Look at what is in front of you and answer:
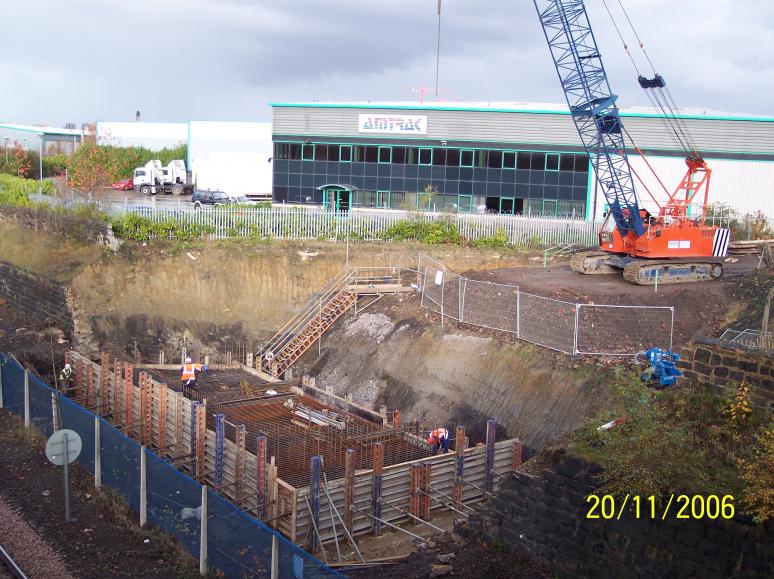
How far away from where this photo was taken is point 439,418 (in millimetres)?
21234

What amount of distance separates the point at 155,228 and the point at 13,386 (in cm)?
1418

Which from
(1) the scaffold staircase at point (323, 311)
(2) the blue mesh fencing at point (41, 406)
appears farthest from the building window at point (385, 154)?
(2) the blue mesh fencing at point (41, 406)

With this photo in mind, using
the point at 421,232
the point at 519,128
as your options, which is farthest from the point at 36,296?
the point at 519,128

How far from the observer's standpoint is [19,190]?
40812mm

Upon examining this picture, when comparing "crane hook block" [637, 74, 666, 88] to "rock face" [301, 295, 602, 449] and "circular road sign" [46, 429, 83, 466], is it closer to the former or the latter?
"rock face" [301, 295, 602, 449]

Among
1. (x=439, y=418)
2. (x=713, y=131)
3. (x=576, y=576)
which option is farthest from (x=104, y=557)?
(x=713, y=131)

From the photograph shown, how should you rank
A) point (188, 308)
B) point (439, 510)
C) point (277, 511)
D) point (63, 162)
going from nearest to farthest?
1. point (277, 511)
2. point (439, 510)
3. point (188, 308)
4. point (63, 162)

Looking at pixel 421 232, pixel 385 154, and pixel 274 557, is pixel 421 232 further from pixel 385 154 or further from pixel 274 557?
pixel 274 557

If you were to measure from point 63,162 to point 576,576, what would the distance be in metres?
70.5

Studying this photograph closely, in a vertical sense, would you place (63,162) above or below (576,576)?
above

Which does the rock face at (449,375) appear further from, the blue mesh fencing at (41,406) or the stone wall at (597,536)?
the blue mesh fencing at (41,406)

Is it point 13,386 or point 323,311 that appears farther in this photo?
point 323,311

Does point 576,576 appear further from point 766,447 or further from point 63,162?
point 63,162

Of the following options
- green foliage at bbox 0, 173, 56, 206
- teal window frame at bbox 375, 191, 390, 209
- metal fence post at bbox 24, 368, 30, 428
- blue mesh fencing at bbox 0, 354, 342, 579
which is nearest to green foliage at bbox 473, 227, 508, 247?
teal window frame at bbox 375, 191, 390, 209
